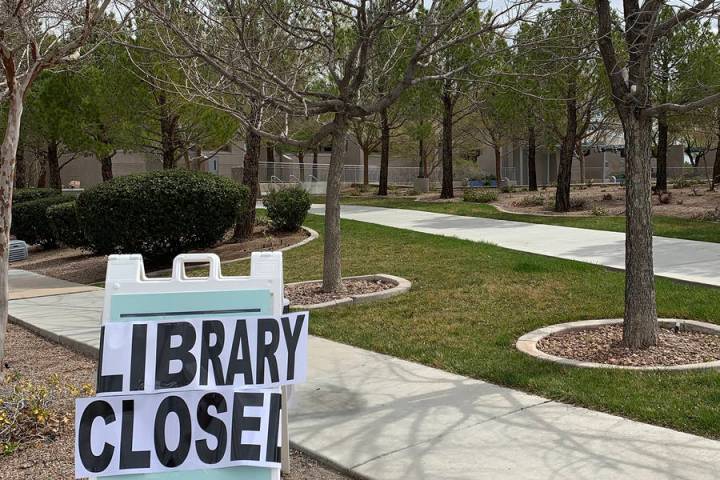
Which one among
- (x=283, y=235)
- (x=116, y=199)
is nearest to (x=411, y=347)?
(x=116, y=199)

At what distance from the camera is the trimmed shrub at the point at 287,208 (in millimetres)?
14297

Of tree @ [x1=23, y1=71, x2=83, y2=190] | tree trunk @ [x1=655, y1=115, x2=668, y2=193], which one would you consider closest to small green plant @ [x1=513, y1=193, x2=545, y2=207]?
tree trunk @ [x1=655, y1=115, x2=668, y2=193]

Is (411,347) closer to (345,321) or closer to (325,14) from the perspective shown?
(345,321)

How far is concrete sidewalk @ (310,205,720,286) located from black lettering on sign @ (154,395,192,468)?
22.9ft

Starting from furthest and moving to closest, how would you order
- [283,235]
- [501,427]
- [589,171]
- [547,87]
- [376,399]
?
[589,171], [547,87], [283,235], [376,399], [501,427]

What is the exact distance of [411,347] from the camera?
601 centimetres

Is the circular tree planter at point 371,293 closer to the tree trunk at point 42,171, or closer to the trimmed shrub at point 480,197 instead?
the trimmed shrub at point 480,197

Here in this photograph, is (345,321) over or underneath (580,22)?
underneath

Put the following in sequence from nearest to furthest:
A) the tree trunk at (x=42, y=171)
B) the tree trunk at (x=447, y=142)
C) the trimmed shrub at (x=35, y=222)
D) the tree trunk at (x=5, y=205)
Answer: the tree trunk at (x=5, y=205)
the trimmed shrub at (x=35, y=222)
the tree trunk at (x=447, y=142)
the tree trunk at (x=42, y=171)

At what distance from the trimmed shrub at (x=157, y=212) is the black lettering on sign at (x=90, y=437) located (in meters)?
8.86

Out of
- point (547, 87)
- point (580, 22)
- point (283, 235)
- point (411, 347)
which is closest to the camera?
point (411, 347)

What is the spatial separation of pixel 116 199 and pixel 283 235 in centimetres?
396

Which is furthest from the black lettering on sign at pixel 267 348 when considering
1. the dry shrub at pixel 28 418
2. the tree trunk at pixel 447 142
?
the tree trunk at pixel 447 142

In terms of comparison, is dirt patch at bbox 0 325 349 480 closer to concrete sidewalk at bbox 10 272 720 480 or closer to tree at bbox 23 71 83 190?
concrete sidewalk at bbox 10 272 720 480
